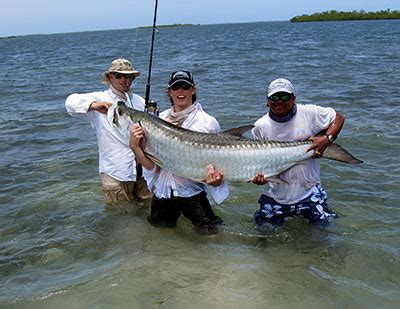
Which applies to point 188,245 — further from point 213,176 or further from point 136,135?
point 136,135

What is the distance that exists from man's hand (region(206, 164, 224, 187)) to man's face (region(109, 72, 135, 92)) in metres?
1.89

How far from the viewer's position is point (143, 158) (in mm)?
5199

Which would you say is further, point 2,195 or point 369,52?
point 369,52

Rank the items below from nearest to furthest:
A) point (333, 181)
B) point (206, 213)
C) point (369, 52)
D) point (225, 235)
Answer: point (206, 213) → point (225, 235) → point (333, 181) → point (369, 52)

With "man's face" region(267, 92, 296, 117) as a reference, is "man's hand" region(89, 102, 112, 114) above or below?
below

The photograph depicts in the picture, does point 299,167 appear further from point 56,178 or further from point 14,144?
point 14,144

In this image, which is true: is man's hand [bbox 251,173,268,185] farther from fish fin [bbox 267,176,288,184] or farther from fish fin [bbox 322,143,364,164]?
fish fin [bbox 322,143,364,164]

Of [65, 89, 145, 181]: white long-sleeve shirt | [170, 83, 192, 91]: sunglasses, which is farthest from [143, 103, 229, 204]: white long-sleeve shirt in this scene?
[65, 89, 145, 181]: white long-sleeve shirt

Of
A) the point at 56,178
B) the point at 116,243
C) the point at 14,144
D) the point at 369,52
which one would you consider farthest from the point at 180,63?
the point at 116,243

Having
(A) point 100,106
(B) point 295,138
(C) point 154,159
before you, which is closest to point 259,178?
(B) point 295,138

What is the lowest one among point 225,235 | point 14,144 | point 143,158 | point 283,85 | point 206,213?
point 14,144

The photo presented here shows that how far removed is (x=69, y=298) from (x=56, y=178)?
5109 millimetres

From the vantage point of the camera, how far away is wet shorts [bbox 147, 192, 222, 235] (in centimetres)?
546

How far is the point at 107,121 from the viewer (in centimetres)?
628
